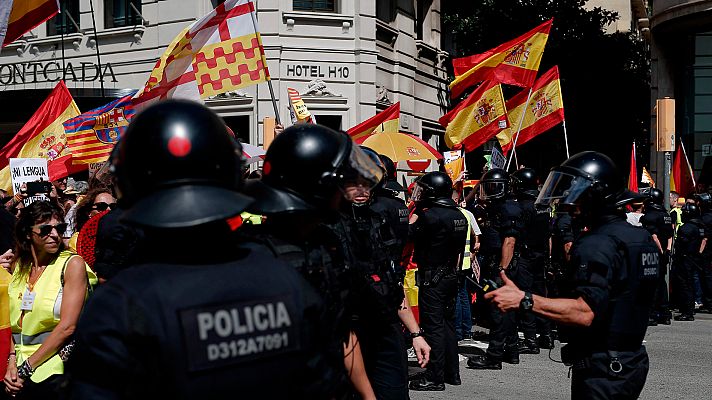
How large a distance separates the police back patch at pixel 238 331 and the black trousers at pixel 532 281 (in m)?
8.31

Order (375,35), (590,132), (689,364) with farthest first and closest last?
1. (590,132)
2. (375,35)
3. (689,364)

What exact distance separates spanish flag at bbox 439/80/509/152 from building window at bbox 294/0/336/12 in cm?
636

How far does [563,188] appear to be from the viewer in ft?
15.3

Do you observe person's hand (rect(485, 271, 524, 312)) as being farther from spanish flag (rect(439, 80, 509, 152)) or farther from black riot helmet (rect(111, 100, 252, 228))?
spanish flag (rect(439, 80, 509, 152))

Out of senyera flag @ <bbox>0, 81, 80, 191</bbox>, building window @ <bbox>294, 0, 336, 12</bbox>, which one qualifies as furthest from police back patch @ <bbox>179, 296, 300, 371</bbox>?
building window @ <bbox>294, 0, 336, 12</bbox>

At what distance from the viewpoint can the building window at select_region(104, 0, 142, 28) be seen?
20.4 metres

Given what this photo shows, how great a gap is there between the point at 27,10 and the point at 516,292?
19.1ft

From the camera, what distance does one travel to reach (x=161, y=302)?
1945 mm

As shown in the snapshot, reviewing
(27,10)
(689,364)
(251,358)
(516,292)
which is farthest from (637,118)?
(251,358)

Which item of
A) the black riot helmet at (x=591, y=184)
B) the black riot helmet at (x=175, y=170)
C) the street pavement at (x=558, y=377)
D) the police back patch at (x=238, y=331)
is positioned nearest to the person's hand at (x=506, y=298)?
the black riot helmet at (x=591, y=184)

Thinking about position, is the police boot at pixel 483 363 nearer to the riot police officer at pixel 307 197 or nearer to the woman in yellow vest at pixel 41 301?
the woman in yellow vest at pixel 41 301

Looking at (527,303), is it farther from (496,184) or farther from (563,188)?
(496,184)

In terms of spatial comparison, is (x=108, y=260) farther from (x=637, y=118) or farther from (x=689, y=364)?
→ (x=637, y=118)

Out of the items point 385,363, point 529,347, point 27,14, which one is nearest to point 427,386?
point 529,347
